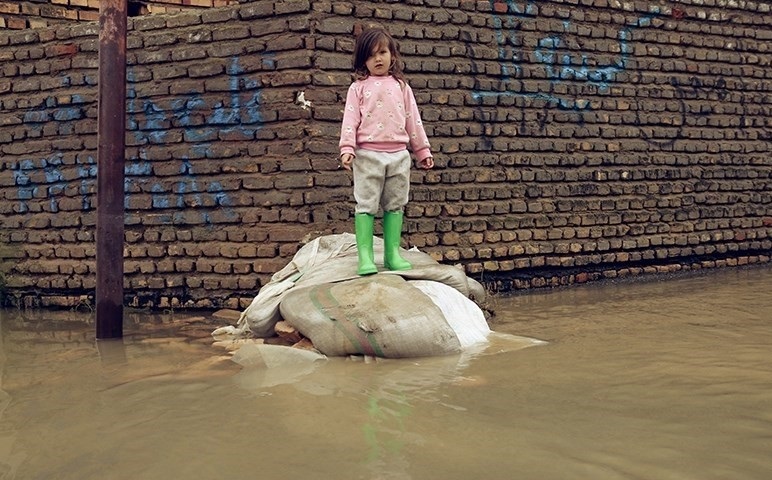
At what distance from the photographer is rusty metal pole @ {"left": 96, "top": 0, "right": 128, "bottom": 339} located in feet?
14.8

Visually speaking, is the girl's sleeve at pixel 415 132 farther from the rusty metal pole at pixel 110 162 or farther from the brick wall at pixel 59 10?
the brick wall at pixel 59 10

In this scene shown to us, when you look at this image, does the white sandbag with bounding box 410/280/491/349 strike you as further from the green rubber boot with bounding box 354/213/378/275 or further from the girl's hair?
the girl's hair

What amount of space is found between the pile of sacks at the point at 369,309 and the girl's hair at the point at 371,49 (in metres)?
1.01

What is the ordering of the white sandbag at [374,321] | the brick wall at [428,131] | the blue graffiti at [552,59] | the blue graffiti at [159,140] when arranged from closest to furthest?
the white sandbag at [374,321] → the brick wall at [428,131] → the blue graffiti at [159,140] → the blue graffiti at [552,59]

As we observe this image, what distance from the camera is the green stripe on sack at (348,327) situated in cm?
381

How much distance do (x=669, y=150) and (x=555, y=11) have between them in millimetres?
1554

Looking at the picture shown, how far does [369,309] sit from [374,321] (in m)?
0.08

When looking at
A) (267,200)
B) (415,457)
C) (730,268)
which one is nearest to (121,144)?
(267,200)

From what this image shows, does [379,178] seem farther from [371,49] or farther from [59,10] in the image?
[59,10]

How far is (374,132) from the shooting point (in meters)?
4.21

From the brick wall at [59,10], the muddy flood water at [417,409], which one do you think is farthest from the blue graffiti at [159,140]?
the muddy flood water at [417,409]

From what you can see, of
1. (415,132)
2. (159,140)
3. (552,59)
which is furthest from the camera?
(552,59)

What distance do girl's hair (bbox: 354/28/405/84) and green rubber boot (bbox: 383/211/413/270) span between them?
0.70 meters

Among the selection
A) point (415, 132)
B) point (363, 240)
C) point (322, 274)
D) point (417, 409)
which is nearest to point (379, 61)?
point (415, 132)
